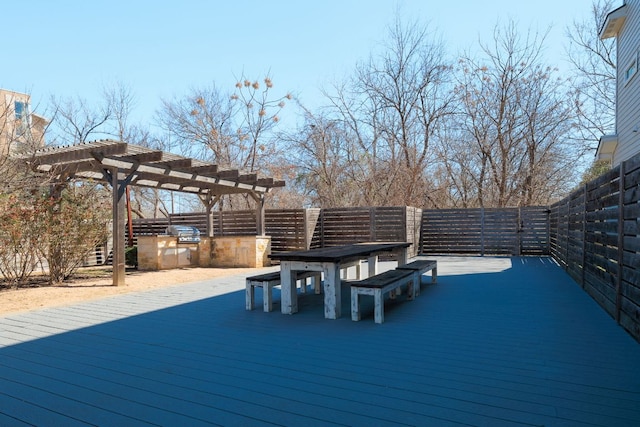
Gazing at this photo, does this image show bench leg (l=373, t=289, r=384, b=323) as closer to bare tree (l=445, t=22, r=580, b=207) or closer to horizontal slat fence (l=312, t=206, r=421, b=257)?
horizontal slat fence (l=312, t=206, r=421, b=257)

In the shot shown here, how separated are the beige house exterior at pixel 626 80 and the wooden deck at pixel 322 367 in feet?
17.2

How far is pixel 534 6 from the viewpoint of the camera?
14.3 metres

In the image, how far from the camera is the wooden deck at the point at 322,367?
2.17 meters

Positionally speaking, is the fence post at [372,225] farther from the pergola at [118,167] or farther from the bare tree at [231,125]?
the bare tree at [231,125]

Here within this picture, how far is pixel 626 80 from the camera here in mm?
8727

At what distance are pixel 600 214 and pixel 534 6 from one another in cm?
1260

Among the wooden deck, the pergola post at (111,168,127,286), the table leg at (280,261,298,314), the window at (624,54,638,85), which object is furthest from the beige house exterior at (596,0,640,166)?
the pergola post at (111,168,127,286)

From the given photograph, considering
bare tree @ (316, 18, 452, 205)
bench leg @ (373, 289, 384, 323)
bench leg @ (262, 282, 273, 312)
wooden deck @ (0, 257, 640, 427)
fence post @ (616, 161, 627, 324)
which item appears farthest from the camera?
bare tree @ (316, 18, 452, 205)

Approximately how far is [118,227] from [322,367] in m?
5.61

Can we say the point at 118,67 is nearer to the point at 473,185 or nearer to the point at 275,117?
the point at 275,117

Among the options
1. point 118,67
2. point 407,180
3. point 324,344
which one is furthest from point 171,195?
point 324,344

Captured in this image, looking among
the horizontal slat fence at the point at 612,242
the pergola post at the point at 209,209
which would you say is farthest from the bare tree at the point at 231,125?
the horizontal slat fence at the point at 612,242

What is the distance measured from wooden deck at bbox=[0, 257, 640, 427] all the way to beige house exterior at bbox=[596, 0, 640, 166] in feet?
17.2

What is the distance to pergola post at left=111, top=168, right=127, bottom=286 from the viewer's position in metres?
7.16
